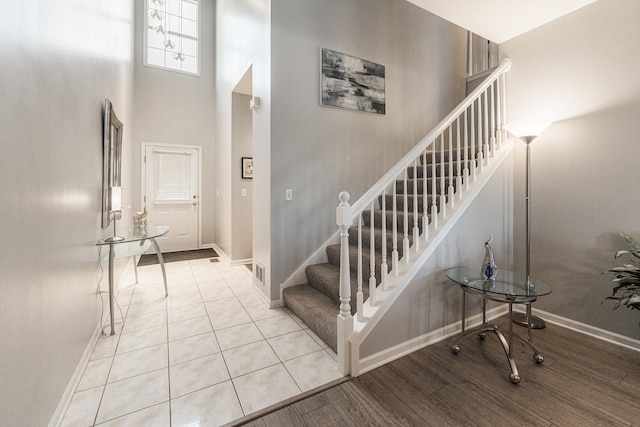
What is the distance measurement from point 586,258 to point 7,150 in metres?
3.79

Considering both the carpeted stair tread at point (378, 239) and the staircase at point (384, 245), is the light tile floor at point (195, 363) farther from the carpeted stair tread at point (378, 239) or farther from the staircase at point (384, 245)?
the carpeted stair tread at point (378, 239)

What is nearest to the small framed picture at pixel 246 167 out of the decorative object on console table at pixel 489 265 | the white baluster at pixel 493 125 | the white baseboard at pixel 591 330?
the white baluster at pixel 493 125

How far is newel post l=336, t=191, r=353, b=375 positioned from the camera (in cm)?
180

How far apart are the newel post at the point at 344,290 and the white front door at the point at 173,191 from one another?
478 centimetres

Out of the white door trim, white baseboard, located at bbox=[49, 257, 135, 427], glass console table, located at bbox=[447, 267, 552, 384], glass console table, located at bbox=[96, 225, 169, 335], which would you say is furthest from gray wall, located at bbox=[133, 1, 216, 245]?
glass console table, located at bbox=[447, 267, 552, 384]

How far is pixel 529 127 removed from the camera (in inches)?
94.0

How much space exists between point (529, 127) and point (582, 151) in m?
0.53

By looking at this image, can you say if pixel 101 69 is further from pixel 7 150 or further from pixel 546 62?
pixel 546 62

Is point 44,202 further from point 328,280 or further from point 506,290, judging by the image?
point 506,290

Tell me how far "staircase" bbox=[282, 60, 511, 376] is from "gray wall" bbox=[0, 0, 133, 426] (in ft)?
4.94

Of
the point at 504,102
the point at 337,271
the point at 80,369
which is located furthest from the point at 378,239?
the point at 80,369

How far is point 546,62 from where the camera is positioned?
263 cm

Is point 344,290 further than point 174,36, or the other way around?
point 174,36

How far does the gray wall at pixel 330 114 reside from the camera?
2.80 meters
